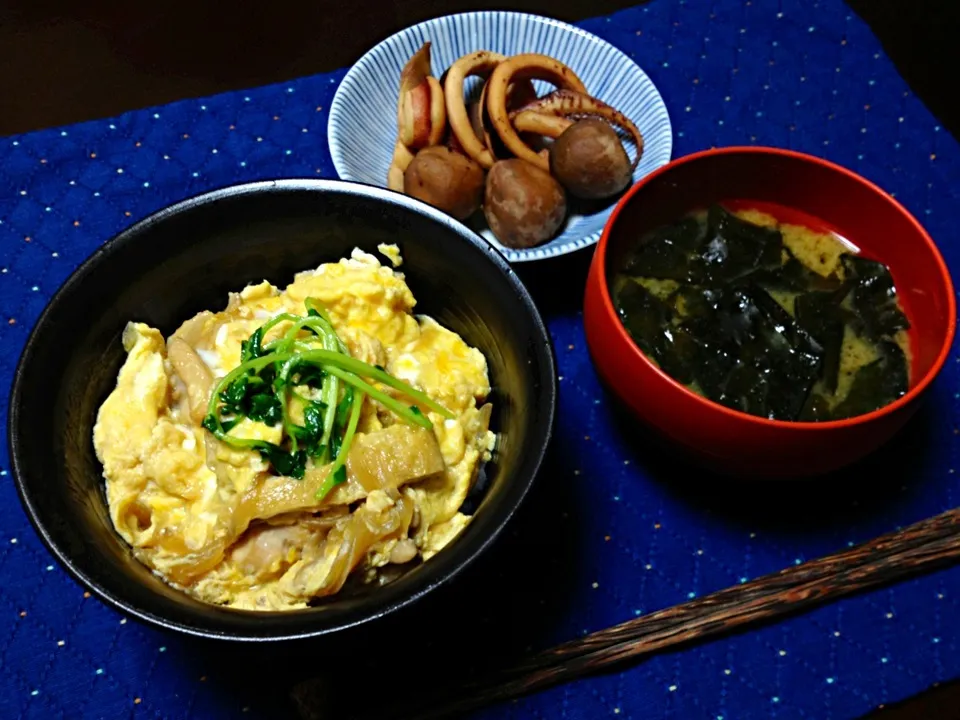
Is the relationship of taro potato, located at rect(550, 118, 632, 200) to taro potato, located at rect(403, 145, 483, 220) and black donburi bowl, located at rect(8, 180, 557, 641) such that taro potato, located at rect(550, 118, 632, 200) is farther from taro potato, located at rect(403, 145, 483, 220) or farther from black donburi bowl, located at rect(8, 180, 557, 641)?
black donburi bowl, located at rect(8, 180, 557, 641)

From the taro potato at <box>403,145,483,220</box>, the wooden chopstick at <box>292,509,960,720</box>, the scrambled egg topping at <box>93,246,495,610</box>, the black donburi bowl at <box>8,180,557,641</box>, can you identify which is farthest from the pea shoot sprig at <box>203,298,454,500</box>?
the taro potato at <box>403,145,483,220</box>

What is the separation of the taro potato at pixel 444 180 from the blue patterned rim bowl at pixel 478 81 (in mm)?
86

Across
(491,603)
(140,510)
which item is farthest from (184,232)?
(491,603)

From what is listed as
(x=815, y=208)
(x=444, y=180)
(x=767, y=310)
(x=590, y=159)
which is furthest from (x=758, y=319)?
(x=444, y=180)

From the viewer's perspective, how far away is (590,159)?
1.43m

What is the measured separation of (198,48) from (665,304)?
124cm

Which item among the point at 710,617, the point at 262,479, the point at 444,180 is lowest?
the point at 710,617

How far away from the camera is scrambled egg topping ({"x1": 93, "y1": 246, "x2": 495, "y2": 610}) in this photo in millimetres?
966

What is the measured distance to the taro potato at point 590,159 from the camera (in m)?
1.43

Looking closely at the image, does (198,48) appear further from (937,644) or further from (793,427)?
(937,644)

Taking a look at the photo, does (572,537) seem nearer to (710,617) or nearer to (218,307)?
(710,617)

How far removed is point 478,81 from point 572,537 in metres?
0.91

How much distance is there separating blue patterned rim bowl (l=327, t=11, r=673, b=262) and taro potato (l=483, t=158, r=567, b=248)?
0.05m

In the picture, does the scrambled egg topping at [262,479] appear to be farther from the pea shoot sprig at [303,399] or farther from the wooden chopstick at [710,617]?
the wooden chopstick at [710,617]
